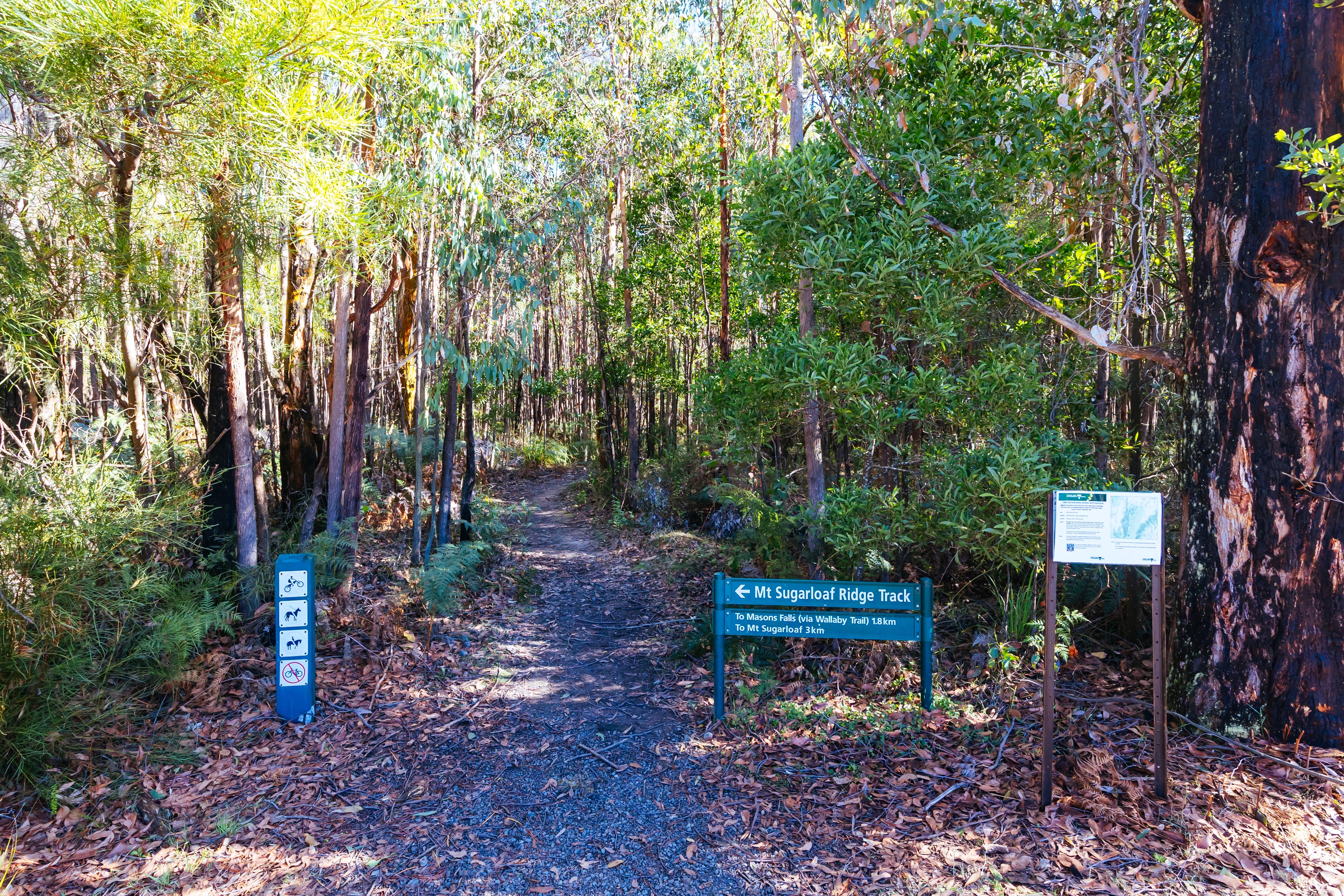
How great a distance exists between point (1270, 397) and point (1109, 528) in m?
1.37

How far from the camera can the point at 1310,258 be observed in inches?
157

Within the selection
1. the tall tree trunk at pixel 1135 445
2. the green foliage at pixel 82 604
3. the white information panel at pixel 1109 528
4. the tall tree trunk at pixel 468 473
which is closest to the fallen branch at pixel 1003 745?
the white information panel at pixel 1109 528

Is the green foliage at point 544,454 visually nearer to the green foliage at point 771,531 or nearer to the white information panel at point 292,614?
the green foliage at point 771,531

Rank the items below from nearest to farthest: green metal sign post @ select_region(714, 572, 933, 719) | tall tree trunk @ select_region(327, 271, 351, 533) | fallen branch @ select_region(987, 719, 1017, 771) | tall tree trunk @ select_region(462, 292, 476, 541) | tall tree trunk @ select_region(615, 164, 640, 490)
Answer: fallen branch @ select_region(987, 719, 1017, 771) → green metal sign post @ select_region(714, 572, 933, 719) → tall tree trunk @ select_region(327, 271, 351, 533) → tall tree trunk @ select_region(462, 292, 476, 541) → tall tree trunk @ select_region(615, 164, 640, 490)

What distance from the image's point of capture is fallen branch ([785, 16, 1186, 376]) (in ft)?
15.0

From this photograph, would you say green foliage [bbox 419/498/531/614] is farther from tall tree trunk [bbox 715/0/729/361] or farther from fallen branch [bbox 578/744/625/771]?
tall tree trunk [bbox 715/0/729/361]

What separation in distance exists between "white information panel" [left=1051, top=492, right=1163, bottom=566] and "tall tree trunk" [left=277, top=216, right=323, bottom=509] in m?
7.64

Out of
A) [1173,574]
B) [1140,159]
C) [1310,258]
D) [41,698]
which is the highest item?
[1140,159]

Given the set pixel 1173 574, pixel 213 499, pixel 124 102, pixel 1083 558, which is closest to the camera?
pixel 1083 558

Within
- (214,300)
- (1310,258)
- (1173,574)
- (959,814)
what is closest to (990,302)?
(1310,258)

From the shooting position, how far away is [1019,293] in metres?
4.86

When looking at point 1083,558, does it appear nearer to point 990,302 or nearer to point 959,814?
point 959,814

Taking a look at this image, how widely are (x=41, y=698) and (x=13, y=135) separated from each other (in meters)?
3.94

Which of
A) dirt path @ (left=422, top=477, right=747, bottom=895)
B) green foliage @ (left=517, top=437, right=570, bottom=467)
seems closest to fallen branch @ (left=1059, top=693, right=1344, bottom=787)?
dirt path @ (left=422, top=477, right=747, bottom=895)
